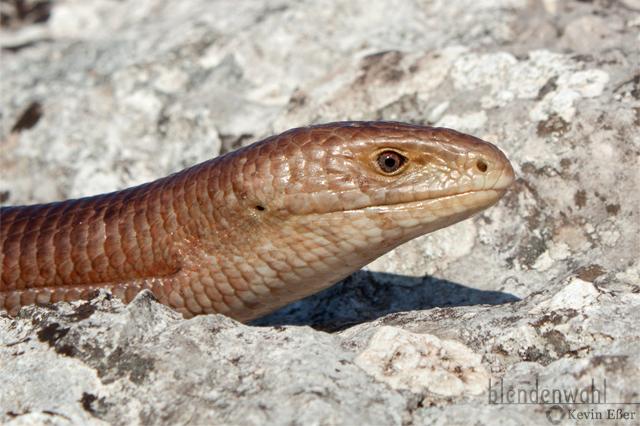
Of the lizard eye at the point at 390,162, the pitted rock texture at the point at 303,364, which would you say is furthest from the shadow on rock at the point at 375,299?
the lizard eye at the point at 390,162

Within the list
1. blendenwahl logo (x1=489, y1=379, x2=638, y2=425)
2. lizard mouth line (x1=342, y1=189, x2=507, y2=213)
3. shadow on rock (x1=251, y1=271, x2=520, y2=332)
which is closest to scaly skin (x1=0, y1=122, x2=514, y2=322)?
lizard mouth line (x1=342, y1=189, x2=507, y2=213)

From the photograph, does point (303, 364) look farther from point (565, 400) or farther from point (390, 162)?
point (390, 162)

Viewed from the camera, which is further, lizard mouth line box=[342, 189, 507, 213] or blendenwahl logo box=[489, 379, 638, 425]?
lizard mouth line box=[342, 189, 507, 213]

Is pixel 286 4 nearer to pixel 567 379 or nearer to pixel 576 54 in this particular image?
pixel 576 54

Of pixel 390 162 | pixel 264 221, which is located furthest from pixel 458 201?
pixel 264 221

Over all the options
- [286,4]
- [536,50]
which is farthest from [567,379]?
[286,4]

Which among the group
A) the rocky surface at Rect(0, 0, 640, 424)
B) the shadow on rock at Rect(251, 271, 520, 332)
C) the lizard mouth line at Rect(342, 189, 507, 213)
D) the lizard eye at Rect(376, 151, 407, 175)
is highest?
the lizard eye at Rect(376, 151, 407, 175)

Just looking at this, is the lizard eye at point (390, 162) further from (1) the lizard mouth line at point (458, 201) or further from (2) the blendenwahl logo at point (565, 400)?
(2) the blendenwahl logo at point (565, 400)

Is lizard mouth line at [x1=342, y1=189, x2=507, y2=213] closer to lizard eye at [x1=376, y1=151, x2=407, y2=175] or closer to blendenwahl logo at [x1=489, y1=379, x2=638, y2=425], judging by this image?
lizard eye at [x1=376, y1=151, x2=407, y2=175]
